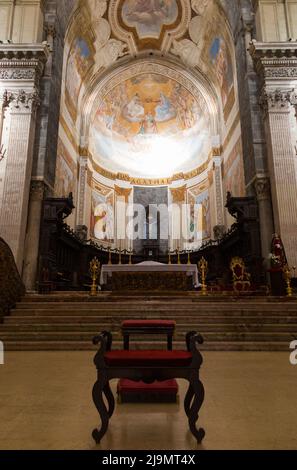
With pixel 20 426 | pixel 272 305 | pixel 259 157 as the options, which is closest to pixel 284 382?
pixel 20 426

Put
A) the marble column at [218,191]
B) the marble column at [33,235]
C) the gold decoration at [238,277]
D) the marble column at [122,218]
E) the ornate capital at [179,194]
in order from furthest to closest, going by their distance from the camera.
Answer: the ornate capital at [179,194], the marble column at [122,218], the marble column at [218,191], the marble column at [33,235], the gold decoration at [238,277]

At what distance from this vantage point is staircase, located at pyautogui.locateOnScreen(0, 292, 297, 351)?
18.8 feet

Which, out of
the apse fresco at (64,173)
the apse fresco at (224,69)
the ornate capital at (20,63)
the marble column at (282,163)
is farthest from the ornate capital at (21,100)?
the apse fresco at (224,69)

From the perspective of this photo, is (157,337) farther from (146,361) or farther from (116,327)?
(146,361)

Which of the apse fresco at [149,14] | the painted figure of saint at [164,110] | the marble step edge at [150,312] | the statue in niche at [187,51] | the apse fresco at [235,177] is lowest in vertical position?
the marble step edge at [150,312]

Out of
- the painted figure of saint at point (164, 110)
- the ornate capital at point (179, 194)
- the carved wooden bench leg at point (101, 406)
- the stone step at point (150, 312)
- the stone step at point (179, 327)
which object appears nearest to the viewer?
the carved wooden bench leg at point (101, 406)

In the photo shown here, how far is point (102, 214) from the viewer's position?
21266 mm

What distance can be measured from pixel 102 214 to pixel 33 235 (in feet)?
30.9

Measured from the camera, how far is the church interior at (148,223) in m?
2.42

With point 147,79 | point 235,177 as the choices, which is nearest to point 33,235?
point 235,177

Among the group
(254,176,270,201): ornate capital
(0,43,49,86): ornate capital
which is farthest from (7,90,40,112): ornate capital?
(254,176,270,201): ornate capital

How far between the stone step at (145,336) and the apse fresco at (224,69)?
47.7ft

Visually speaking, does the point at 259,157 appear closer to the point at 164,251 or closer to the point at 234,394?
the point at 164,251

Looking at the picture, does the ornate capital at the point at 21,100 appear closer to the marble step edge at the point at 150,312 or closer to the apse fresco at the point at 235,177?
the marble step edge at the point at 150,312
